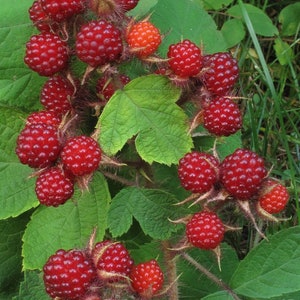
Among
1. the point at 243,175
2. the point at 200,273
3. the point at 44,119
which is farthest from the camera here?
the point at 200,273

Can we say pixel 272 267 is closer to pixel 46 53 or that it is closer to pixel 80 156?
pixel 80 156

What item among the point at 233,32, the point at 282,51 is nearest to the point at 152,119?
the point at 233,32

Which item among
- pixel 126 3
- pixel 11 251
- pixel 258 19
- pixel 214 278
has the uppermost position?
pixel 126 3

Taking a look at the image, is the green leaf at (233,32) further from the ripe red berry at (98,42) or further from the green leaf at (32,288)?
the green leaf at (32,288)

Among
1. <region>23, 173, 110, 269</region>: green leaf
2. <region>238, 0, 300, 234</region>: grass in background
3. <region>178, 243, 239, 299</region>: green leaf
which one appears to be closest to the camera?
<region>23, 173, 110, 269</region>: green leaf

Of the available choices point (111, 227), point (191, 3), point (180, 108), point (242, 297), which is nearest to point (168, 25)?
point (191, 3)

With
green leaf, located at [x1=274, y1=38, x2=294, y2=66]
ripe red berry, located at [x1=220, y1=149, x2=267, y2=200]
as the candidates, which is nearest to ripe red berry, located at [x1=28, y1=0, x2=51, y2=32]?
ripe red berry, located at [x1=220, y1=149, x2=267, y2=200]

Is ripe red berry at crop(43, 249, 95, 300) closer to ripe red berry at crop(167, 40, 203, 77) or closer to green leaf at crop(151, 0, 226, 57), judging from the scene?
ripe red berry at crop(167, 40, 203, 77)
